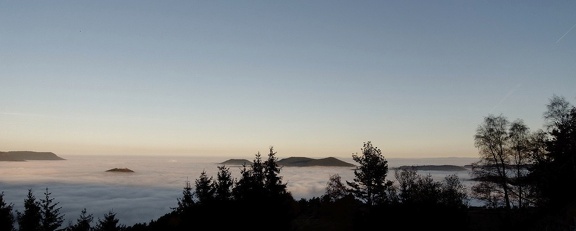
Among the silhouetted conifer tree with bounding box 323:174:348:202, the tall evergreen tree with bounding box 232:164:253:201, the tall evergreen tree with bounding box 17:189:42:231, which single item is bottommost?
the tall evergreen tree with bounding box 17:189:42:231

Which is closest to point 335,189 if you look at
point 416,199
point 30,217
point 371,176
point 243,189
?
point 371,176

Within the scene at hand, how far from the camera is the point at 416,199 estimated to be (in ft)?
136

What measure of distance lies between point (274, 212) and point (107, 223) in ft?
127

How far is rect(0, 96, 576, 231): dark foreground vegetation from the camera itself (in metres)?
22.7

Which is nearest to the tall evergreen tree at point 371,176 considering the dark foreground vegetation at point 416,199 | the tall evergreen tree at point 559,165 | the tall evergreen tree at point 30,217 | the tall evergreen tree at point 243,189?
→ the dark foreground vegetation at point 416,199

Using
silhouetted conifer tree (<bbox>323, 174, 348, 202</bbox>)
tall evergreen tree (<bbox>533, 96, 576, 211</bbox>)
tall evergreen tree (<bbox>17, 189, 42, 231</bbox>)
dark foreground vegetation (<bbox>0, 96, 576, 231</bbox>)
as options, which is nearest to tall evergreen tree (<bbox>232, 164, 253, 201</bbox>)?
dark foreground vegetation (<bbox>0, 96, 576, 231</bbox>)

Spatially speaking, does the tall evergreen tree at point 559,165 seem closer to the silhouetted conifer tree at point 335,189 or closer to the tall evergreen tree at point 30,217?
the silhouetted conifer tree at point 335,189

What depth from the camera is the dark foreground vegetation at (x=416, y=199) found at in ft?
74.4

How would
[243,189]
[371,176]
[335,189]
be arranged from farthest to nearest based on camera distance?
[335,189], [371,176], [243,189]

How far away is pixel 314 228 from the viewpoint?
3766 centimetres

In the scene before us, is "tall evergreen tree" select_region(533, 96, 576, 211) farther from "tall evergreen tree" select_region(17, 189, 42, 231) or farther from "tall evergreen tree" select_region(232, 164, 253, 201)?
"tall evergreen tree" select_region(17, 189, 42, 231)

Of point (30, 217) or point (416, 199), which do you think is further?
point (30, 217)

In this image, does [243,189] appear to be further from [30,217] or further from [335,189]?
[30,217]

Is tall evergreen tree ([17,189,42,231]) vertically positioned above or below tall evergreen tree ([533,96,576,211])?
below
